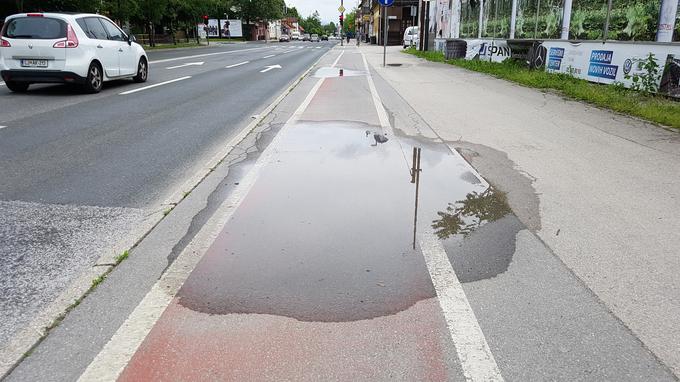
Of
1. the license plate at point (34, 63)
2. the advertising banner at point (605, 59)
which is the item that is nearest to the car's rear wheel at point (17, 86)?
the license plate at point (34, 63)

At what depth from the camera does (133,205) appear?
4.88 metres

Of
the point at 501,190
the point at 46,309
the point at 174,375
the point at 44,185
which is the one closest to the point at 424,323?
the point at 174,375

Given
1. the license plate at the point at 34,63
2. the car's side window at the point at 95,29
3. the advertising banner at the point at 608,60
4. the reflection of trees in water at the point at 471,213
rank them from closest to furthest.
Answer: the reflection of trees in water at the point at 471,213 < the advertising banner at the point at 608,60 < the license plate at the point at 34,63 < the car's side window at the point at 95,29

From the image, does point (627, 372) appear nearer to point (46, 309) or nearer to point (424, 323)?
point (424, 323)

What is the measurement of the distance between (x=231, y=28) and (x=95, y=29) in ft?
292

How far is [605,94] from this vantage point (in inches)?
479

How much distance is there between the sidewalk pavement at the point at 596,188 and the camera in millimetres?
3314

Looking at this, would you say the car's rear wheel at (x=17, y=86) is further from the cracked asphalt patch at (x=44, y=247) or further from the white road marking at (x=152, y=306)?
the white road marking at (x=152, y=306)

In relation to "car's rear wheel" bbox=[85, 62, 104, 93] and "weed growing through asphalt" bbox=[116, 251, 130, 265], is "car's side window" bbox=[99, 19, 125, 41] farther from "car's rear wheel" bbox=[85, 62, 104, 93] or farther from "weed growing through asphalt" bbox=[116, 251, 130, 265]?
"weed growing through asphalt" bbox=[116, 251, 130, 265]

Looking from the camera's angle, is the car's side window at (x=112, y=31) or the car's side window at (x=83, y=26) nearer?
the car's side window at (x=83, y=26)

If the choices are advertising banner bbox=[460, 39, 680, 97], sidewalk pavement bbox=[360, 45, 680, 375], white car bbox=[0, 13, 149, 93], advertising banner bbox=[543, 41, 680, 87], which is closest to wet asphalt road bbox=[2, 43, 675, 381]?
sidewalk pavement bbox=[360, 45, 680, 375]

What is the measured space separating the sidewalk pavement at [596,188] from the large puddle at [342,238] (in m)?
0.48

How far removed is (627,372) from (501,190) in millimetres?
3089

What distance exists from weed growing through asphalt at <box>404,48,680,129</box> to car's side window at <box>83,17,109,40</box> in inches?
464
